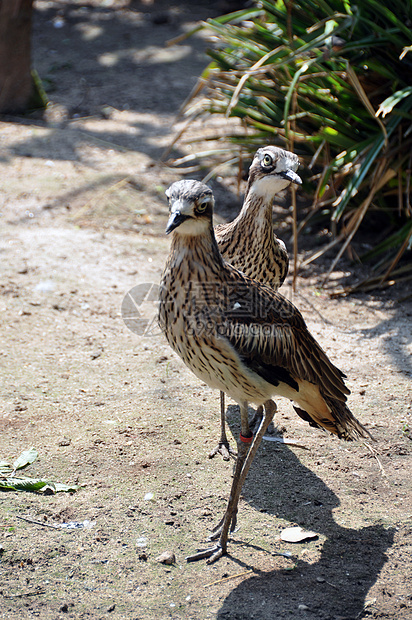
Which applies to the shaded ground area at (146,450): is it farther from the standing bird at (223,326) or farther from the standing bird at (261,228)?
the standing bird at (261,228)

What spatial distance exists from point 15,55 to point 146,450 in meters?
6.37

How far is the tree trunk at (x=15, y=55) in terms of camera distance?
8.01 metres

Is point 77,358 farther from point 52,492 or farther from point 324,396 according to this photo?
point 324,396

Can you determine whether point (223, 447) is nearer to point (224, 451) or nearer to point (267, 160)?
point (224, 451)

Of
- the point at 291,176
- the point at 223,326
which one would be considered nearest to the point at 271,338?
the point at 223,326

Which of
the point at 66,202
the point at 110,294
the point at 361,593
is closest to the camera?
the point at 361,593

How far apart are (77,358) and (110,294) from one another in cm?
89

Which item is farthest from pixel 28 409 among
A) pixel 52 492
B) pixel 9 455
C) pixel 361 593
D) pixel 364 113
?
pixel 364 113

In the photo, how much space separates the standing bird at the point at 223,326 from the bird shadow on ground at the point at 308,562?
11.4 inches

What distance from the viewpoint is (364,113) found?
214 inches

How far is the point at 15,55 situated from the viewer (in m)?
8.16

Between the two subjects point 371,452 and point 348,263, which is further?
point 348,263

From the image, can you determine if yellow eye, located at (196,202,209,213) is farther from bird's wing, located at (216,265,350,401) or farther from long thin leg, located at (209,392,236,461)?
long thin leg, located at (209,392,236,461)

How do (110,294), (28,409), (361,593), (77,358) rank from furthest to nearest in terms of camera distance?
(110,294) < (77,358) < (28,409) < (361,593)
